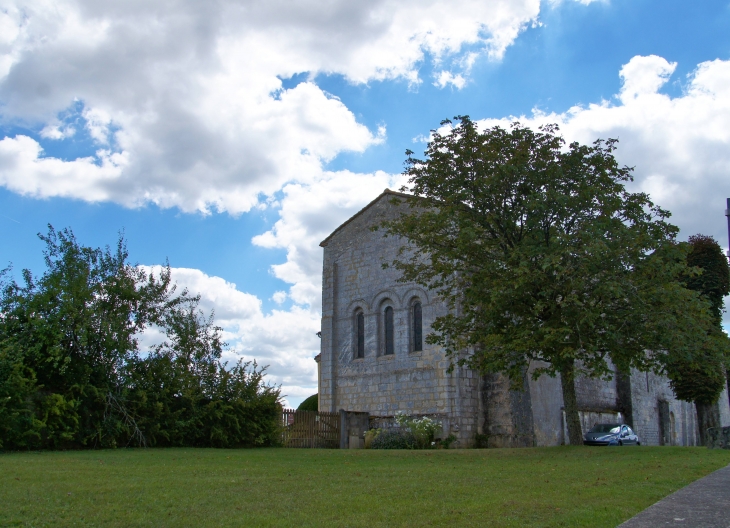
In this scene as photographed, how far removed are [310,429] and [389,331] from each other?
5.66 meters

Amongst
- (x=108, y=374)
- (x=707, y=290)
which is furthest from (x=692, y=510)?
(x=707, y=290)

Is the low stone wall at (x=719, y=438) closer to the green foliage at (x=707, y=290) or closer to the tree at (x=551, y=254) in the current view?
the tree at (x=551, y=254)

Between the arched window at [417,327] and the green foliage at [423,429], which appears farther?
the arched window at [417,327]

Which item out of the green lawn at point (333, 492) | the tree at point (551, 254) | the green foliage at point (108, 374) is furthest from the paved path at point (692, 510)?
the green foliage at point (108, 374)

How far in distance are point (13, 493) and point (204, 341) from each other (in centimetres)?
1509

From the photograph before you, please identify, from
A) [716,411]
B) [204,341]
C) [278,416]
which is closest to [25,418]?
[204,341]

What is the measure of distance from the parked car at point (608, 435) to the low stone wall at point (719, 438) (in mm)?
8892

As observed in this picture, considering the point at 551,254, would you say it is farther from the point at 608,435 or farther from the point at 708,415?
Result: the point at 708,415

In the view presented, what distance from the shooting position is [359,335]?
28719 mm

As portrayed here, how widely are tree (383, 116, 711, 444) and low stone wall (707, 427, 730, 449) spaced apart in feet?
6.89

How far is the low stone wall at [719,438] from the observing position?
1641 cm

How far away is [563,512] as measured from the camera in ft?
23.3

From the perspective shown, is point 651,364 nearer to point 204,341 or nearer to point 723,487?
point 723,487

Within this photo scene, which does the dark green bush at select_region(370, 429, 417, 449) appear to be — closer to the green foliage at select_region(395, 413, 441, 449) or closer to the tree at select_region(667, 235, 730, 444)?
the green foliage at select_region(395, 413, 441, 449)
